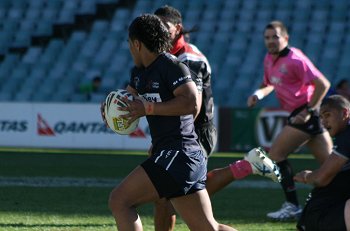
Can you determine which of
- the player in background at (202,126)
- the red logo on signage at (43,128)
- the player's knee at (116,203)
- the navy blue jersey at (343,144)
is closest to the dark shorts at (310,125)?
the player in background at (202,126)

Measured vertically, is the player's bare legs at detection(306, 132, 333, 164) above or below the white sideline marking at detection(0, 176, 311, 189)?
above

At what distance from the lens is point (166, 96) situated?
634 centimetres

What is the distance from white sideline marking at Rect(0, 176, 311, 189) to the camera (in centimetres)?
1280

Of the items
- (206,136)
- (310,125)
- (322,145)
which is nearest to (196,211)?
(206,136)

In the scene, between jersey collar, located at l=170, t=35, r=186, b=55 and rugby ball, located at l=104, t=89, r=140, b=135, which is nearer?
rugby ball, located at l=104, t=89, r=140, b=135

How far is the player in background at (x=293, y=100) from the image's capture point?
393 inches

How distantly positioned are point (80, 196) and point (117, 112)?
207 inches

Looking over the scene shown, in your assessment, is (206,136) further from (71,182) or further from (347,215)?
(71,182)

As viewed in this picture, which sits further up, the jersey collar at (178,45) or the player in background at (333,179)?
the jersey collar at (178,45)

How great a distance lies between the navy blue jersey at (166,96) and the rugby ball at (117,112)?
0.48 feet

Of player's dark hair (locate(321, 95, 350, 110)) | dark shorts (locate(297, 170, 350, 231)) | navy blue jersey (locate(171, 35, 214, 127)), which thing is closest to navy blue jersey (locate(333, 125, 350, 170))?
player's dark hair (locate(321, 95, 350, 110))

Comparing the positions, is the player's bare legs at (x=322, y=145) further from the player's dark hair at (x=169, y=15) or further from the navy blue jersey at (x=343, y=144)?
the navy blue jersey at (x=343, y=144)

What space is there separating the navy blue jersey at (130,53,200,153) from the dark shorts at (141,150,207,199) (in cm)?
7

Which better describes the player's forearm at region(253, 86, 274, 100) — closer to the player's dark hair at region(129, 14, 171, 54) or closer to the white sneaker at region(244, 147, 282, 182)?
the white sneaker at region(244, 147, 282, 182)
